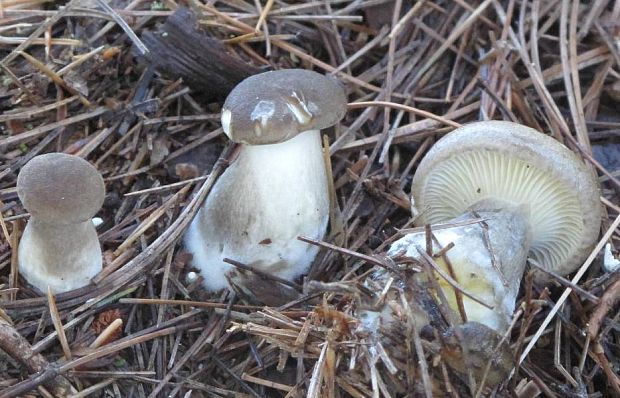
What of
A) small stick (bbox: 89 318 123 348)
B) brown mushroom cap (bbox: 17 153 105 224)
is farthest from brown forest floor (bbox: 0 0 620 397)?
brown mushroom cap (bbox: 17 153 105 224)

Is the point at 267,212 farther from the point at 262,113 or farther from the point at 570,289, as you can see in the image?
the point at 570,289

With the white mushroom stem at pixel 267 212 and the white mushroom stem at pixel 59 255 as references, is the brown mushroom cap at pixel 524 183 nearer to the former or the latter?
the white mushroom stem at pixel 267 212

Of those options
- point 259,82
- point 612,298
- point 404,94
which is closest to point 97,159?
point 259,82

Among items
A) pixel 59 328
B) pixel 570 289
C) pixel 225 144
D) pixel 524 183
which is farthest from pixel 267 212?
pixel 570 289

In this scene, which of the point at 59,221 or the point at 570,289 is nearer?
the point at 59,221

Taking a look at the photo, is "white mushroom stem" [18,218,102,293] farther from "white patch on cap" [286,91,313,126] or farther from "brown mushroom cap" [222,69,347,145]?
"white patch on cap" [286,91,313,126]
